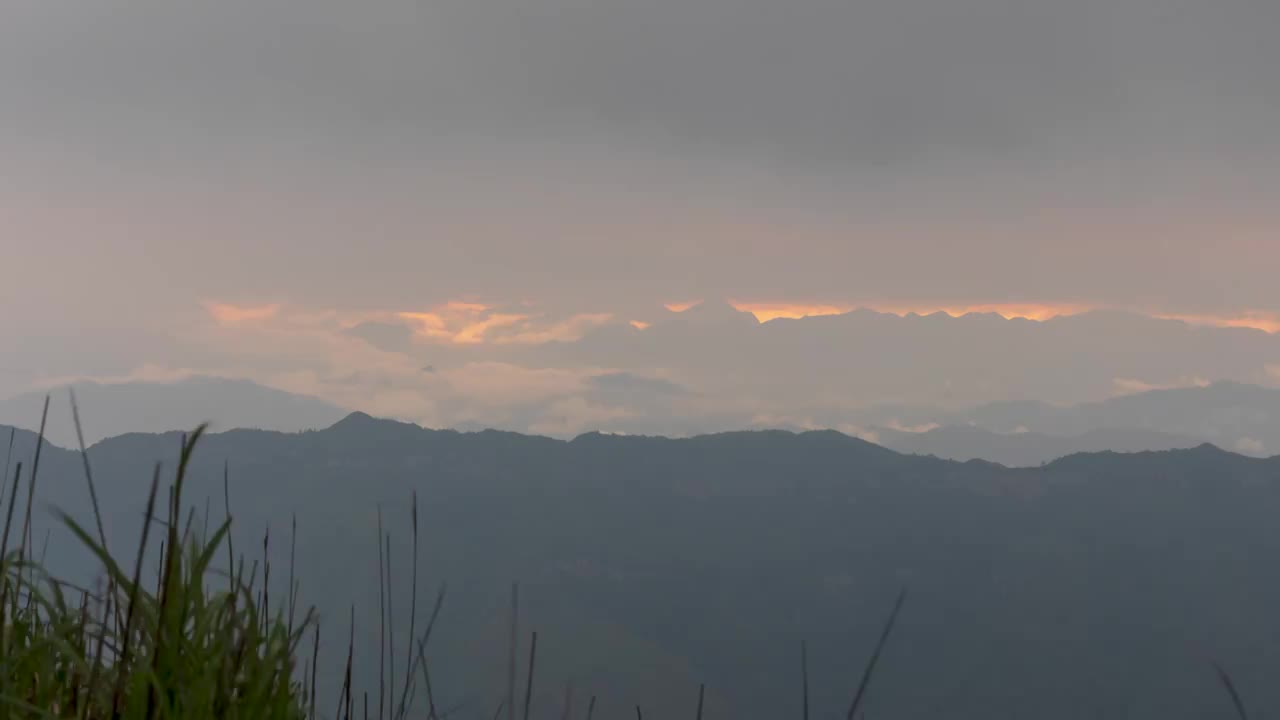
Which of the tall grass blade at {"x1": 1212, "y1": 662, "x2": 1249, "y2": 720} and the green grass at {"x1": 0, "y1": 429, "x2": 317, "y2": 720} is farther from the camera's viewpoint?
the tall grass blade at {"x1": 1212, "y1": 662, "x2": 1249, "y2": 720}

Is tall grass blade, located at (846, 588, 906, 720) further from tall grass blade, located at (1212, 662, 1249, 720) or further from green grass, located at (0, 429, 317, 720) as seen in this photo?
green grass, located at (0, 429, 317, 720)

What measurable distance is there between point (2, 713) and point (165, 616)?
1.18 feet

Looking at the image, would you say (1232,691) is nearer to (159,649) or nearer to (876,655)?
(876,655)

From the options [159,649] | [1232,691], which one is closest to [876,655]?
[1232,691]

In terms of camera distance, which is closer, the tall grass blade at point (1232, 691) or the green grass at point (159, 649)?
the green grass at point (159, 649)

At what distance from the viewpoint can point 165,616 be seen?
8.32 ft

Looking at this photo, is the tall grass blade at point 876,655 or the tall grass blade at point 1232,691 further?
the tall grass blade at point 1232,691

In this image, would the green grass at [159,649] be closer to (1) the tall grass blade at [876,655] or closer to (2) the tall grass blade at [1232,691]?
(1) the tall grass blade at [876,655]

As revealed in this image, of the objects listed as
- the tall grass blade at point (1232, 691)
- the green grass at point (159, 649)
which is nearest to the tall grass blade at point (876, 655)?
the tall grass blade at point (1232, 691)

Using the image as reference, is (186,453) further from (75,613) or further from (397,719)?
(397,719)

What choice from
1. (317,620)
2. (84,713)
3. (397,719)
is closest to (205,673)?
(84,713)

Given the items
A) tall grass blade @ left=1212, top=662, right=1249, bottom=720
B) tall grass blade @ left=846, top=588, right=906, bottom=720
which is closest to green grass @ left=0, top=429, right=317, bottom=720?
tall grass blade @ left=846, top=588, right=906, bottom=720

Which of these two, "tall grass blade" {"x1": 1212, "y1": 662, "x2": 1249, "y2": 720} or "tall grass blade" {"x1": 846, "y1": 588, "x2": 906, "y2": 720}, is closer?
"tall grass blade" {"x1": 846, "y1": 588, "x2": 906, "y2": 720}

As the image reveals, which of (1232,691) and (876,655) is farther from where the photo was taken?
(1232,691)
